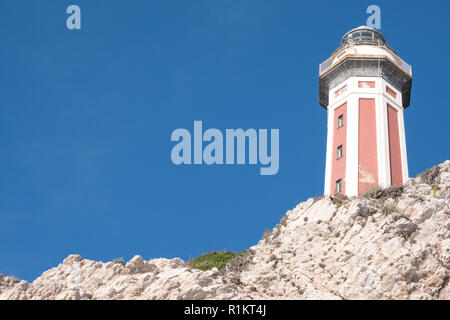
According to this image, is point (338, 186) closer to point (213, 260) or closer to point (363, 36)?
point (213, 260)

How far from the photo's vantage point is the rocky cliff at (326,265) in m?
28.0

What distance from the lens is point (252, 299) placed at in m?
26.8

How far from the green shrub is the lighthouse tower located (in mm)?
10033

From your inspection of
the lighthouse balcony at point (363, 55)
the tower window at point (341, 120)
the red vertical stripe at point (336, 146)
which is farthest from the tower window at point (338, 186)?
the lighthouse balcony at point (363, 55)

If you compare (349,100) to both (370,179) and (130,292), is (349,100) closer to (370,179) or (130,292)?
(370,179)

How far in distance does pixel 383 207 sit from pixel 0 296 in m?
20.3

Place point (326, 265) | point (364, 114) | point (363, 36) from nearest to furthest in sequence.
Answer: point (326, 265) < point (364, 114) < point (363, 36)

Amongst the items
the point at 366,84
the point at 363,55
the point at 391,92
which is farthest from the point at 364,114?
the point at 363,55

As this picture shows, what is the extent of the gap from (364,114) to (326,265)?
13800 millimetres

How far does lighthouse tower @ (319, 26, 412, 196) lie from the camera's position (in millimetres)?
40656

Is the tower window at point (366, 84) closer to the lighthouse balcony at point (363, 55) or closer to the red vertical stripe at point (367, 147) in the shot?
the red vertical stripe at point (367, 147)

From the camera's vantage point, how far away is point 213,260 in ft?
160

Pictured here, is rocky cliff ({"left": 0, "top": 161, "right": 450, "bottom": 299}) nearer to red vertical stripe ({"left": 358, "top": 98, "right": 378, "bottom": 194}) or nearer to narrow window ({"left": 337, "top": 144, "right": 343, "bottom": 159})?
red vertical stripe ({"left": 358, "top": 98, "right": 378, "bottom": 194})

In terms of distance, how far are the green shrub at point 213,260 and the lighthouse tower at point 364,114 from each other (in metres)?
10.0
